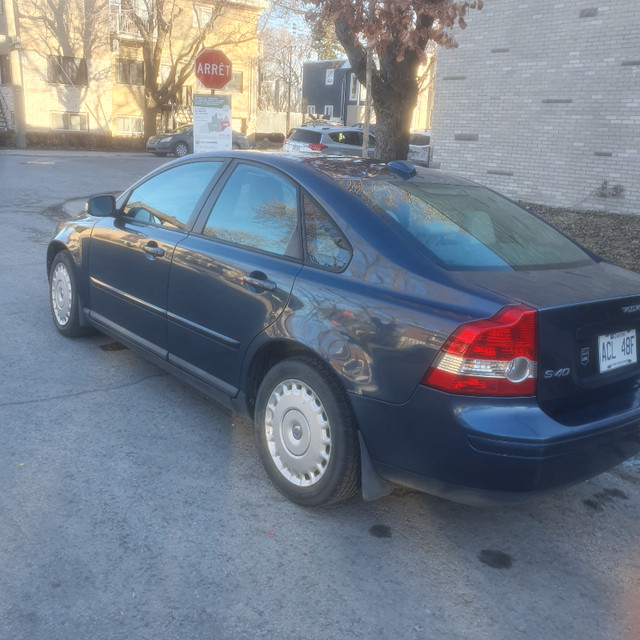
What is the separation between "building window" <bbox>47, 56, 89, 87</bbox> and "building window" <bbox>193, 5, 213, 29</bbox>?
5.71 metres

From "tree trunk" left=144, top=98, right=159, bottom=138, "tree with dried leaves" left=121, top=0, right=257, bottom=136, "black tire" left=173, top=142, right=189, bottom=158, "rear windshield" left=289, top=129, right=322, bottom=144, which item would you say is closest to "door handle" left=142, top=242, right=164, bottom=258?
"rear windshield" left=289, top=129, right=322, bottom=144

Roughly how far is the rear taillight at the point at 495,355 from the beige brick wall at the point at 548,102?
10.5 m

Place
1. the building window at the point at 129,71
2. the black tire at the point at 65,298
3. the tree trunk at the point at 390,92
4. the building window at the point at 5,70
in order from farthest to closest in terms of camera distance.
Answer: the building window at the point at 129,71 < the building window at the point at 5,70 < the tree trunk at the point at 390,92 < the black tire at the point at 65,298

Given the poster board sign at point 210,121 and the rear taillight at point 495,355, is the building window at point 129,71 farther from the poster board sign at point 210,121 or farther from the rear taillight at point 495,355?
the rear taillight at point 495,355

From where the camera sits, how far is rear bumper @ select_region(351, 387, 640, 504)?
105 inches

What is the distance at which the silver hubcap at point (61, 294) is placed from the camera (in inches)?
214

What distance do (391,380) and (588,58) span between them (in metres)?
11.4

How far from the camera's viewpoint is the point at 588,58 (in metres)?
12.2

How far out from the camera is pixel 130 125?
3541 cm

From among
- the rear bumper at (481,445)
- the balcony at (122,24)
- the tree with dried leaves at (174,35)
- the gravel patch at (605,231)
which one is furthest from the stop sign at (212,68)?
the balcony at (122,24)

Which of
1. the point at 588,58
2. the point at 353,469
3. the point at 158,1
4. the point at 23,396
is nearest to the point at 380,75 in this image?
the point at 588,58

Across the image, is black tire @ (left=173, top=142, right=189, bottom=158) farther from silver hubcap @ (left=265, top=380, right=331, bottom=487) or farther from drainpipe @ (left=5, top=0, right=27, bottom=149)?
silver hubcap @ (left=265, top=380, right=331, bottom=487)

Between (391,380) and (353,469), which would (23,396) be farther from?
(391,380)

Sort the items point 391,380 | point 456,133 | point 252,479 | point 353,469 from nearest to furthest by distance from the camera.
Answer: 1. point 391,380
2. point 353,469
3. point 252,479
4. point 456,133
